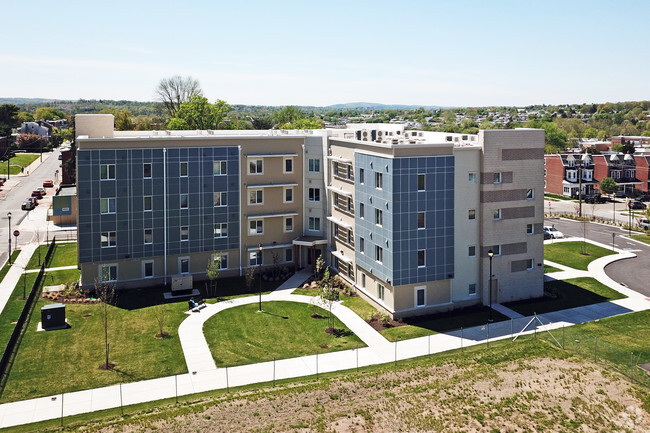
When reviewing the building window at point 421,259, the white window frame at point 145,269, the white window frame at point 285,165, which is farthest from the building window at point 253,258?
the building window at point 421,259

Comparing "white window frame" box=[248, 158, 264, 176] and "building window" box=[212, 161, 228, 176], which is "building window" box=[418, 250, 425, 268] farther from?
"building window" box=[212, 161, 228, 176]

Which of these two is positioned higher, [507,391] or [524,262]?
[524,262]

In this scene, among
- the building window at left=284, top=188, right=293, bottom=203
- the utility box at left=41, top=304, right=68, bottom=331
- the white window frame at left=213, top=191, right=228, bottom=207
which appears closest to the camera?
the utility box at left=41, top=304, right=68, bottom=331

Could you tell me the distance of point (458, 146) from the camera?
147 ft

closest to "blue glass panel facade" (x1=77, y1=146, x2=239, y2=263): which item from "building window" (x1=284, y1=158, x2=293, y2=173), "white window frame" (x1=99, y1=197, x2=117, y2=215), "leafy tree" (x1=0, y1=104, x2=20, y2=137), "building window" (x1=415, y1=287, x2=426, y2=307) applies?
"white window frame" (x1=99, y1=197, x2=117, y2=215)

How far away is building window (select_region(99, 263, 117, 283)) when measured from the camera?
156 ft

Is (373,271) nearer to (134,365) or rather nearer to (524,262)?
(524,262)

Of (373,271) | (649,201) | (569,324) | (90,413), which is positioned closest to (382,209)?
(373,271)

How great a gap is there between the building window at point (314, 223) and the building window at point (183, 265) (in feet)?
42.3

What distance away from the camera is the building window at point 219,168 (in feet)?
167

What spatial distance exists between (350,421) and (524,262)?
83.3ft

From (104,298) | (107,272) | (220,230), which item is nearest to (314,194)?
(220,230)

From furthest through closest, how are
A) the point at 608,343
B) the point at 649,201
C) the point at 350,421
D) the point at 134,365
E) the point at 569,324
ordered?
the point at 649,201, the point at 569,324, the point at 608,343, the point at 134,365, the point at 350,421

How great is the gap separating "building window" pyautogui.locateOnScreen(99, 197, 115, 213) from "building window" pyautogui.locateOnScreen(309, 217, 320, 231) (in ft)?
62.6
